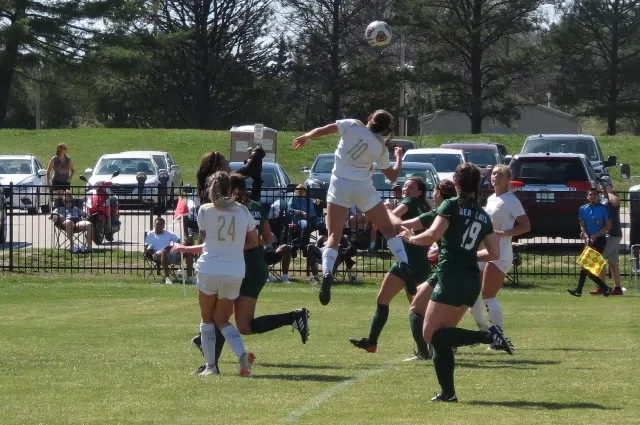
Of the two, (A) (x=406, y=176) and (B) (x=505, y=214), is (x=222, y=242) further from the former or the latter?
(A) (x=406, y=176)

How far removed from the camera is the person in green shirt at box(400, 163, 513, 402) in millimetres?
9453

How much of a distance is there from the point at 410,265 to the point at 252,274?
204 cm

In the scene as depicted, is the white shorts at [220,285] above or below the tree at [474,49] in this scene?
below

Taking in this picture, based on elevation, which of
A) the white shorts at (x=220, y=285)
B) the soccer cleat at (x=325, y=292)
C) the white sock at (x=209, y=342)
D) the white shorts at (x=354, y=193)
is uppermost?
the white shorts at (x=354, y=193)

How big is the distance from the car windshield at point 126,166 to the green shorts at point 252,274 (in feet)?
84.0

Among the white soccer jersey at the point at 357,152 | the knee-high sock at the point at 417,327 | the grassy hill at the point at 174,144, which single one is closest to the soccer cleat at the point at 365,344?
the knee-high sock at the point at 417,327

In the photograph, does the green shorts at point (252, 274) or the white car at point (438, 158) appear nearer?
the green shorts at point (252, 274)

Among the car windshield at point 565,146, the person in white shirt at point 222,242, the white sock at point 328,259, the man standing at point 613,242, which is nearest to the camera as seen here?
the person in white shirt at point 222,242

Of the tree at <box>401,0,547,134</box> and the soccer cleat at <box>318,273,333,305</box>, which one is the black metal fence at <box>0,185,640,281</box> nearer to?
the soccer cleat at <box>318,273,333,305</box>

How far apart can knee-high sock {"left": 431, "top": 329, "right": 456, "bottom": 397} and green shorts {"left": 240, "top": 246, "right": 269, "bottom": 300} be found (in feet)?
7.52

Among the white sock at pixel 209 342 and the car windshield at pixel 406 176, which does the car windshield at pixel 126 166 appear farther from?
the white sock at pixel 209 342

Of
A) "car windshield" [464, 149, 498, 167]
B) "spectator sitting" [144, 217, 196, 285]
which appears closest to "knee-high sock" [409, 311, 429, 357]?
"spectator sitting" [144, 217, 196, 285]

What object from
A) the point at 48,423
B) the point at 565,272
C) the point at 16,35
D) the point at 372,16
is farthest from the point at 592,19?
the point at 48,423

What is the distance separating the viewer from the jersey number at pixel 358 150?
39.8ft
